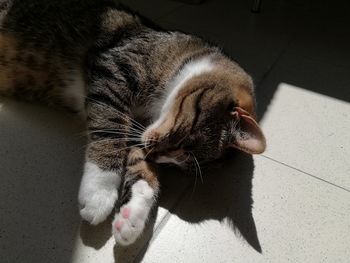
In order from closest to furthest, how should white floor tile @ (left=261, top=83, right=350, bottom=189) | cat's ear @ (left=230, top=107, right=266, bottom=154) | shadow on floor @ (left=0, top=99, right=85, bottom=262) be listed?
shadow on floor @ (left=0, top=99, right=85, bottom=262) → cat's ear @ (left=230, top=107, right=266, bottom=154) → white floor tile @ (left=261, top=83, right=350, bottom=189)

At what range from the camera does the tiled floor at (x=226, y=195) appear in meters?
0.91

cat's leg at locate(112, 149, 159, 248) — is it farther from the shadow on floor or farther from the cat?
the shadow on floor

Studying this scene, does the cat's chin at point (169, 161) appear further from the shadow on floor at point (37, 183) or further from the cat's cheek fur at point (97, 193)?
the shadow on floor at point (37, 183)

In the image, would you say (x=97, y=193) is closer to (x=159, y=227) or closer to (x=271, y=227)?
(x=159, y=227)

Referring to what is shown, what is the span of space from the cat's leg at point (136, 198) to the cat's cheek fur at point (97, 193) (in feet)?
0.12

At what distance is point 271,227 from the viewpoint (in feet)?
3.31

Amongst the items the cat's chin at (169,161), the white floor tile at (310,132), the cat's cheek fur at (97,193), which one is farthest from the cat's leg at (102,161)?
the white floor tile at (310,132)

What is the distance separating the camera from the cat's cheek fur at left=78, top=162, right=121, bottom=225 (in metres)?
0.93

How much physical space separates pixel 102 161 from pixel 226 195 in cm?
40

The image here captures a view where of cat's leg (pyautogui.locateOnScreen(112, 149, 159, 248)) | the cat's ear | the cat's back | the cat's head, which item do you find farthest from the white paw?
the cat's back

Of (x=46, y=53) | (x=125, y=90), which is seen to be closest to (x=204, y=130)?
(x=125, y=90)

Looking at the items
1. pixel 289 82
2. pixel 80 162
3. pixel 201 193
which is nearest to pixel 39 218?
pixel 80 162

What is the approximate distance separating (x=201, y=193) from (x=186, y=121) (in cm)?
23

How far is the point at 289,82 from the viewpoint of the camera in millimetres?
1628
